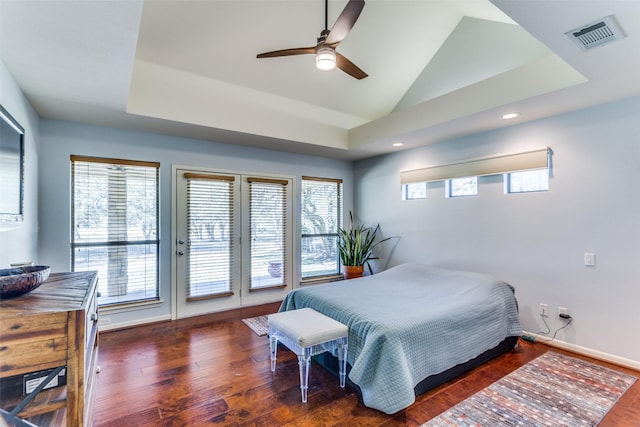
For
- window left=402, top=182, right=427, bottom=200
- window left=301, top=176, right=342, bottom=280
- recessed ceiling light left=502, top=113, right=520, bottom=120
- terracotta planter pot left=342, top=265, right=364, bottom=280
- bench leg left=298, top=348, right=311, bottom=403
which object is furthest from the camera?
window left=301, top=176, right=342, bottom=280

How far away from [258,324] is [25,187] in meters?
2.57

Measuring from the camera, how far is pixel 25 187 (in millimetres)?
2529

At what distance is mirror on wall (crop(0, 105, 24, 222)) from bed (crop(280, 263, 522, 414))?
225cm

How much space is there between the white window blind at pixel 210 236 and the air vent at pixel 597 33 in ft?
12.5

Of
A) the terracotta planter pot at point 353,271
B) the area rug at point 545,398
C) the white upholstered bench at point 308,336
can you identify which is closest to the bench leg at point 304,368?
the white upholstered bench at point 308,336

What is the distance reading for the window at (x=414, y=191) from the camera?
14.6ft

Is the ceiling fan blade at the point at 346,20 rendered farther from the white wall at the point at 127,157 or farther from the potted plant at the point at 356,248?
the potted plant at the point at 356,248

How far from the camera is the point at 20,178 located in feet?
7.13

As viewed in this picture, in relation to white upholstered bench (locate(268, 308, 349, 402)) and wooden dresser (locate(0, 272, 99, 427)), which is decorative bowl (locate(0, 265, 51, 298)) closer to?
wooden dresser (locate(0, 272, 99, 427))

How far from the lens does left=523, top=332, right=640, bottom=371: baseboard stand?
105 inches

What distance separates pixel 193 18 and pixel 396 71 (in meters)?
2.63

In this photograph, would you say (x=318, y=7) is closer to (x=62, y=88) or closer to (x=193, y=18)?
(x=193, y=18)

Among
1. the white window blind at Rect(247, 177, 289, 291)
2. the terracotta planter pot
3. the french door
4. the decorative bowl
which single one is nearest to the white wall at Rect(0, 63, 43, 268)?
the decorative bowl

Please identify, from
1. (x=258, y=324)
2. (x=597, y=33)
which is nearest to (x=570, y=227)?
(x=597, y=33)
